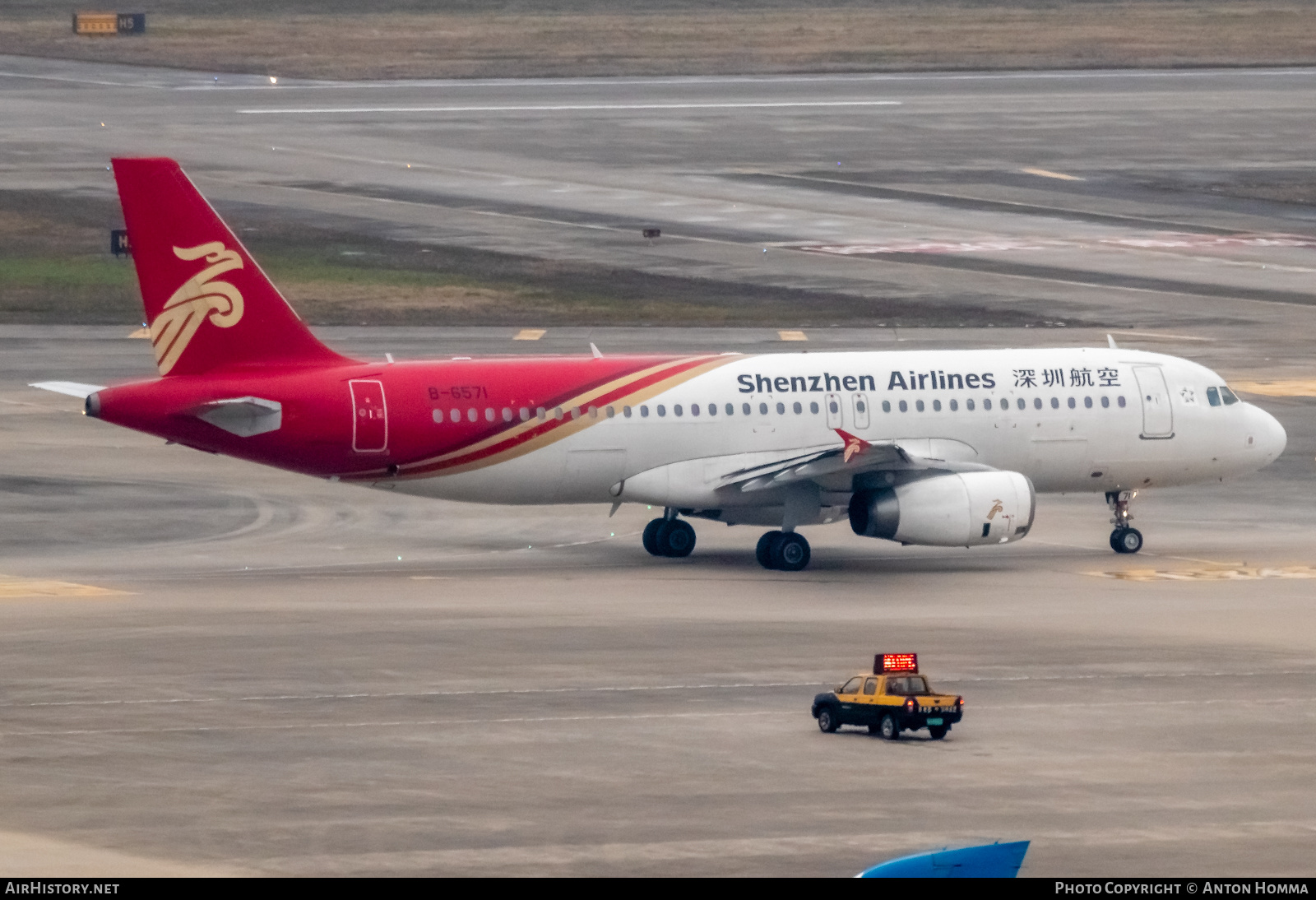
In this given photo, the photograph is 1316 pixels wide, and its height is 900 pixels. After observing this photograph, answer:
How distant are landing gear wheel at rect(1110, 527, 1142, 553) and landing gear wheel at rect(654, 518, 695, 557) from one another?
878 cm

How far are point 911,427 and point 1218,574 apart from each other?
667 cm

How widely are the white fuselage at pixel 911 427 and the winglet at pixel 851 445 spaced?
1.47 metres

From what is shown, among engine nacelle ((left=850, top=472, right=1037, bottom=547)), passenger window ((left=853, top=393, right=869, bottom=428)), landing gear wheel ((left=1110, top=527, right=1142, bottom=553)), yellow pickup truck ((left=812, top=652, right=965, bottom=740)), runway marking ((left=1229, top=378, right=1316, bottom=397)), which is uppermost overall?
runway marking ((left=1229, top=378, right=1316, bottom=397))

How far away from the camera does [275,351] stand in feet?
147

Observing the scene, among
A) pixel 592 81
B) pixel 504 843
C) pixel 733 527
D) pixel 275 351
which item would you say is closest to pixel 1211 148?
pixel 592 81

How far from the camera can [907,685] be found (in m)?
31.7

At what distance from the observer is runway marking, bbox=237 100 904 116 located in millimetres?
119750

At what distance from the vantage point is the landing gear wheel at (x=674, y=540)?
4847 cm

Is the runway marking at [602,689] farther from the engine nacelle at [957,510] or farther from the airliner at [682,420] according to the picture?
the airliner at [682,420]

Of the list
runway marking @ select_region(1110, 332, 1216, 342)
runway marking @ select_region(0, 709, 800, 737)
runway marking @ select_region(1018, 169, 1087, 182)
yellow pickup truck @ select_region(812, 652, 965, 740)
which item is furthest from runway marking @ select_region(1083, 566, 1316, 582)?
runway marking @ select_region(1018, 169, 1087, 182)

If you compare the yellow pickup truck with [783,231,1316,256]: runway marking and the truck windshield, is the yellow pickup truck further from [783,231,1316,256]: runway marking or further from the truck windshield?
[783,231,1316,256]: runway marking

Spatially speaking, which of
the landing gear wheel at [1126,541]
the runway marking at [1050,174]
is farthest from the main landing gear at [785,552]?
the runway marking at [1050,174]

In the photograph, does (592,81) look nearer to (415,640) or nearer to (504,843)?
(415,640)

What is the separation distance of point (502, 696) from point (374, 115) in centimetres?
8798
